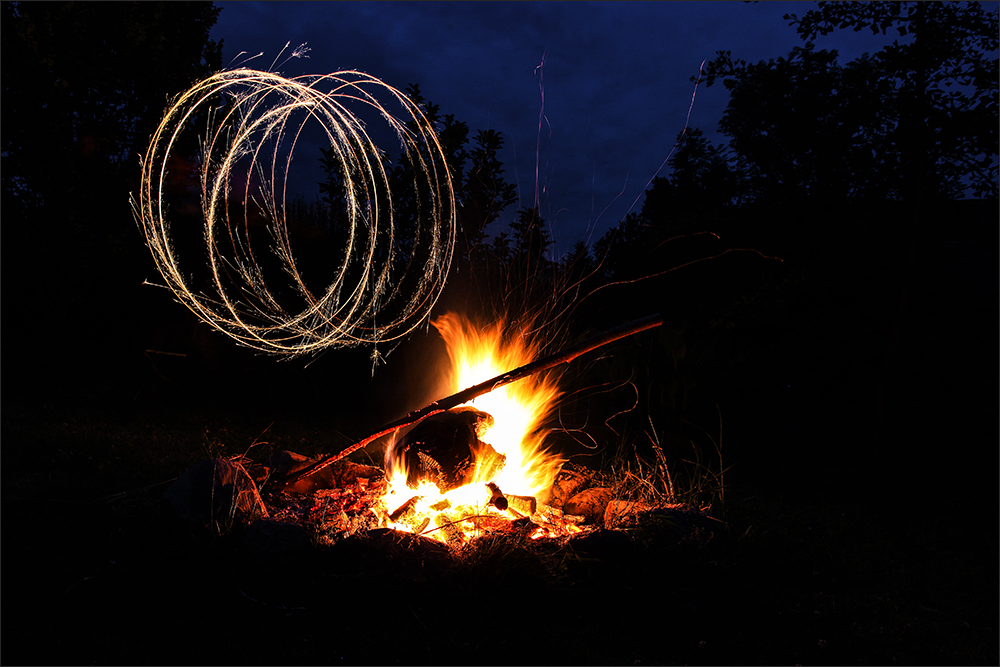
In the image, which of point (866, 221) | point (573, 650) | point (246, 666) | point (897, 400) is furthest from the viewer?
point (897, 400)

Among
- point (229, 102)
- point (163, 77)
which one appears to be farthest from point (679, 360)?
point (163, 77)

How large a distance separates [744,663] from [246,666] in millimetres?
2429

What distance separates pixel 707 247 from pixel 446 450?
6.07m

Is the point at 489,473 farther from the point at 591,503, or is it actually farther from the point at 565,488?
the point at 591,503

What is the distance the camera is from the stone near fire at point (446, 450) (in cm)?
425

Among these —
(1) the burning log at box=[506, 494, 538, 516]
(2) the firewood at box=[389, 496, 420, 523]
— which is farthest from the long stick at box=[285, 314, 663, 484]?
(1) the burning log at box=[506, 494, 538, 516]

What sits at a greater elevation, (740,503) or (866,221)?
(866,221)

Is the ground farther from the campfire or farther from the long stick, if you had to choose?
the long stick

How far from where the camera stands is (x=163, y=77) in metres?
7.60

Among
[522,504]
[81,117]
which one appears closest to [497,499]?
[522,504]

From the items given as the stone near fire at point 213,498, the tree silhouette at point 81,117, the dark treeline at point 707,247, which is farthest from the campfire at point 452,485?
the tree silhouette at point 81,117

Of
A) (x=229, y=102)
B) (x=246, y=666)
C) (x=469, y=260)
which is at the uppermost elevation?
(x=229, y=102)

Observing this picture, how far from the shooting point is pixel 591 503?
14.3 ft

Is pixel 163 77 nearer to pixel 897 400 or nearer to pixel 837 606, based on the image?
pixel 837 606
